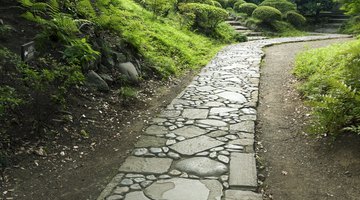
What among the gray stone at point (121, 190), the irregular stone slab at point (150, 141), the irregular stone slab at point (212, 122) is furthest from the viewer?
the irregular stone slab at point (212, 122)

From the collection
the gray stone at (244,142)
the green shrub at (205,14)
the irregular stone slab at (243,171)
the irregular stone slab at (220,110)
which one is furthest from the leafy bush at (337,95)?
the green shrub at (205,14)

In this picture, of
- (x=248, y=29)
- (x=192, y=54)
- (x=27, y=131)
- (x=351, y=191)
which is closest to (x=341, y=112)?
(x=351, y=191)

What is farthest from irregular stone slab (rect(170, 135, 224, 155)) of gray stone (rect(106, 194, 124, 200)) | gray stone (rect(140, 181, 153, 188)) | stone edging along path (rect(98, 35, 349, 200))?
gray stone (rect(106, 194, 124, 200))

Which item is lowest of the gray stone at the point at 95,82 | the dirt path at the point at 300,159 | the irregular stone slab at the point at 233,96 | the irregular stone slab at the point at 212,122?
the dirt path at the point at 300,159

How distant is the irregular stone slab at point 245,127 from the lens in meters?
5.36

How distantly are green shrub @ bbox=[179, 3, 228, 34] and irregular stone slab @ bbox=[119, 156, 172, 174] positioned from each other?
10823mm

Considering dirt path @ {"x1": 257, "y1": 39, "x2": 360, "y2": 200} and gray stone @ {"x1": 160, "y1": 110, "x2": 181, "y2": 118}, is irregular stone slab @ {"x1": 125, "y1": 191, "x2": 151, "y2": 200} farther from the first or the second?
gray stone @ {"x1": 160, "y1": 110, "x2": 181, "y2": 118}

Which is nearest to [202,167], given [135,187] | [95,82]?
[135,187]

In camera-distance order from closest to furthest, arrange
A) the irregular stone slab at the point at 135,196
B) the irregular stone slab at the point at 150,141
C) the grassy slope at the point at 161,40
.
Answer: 1. the irregular stone slab at the point at 135,196
2. the irregular stone slab at the point at 150,141
3. the grassy slope at the point at 161,40

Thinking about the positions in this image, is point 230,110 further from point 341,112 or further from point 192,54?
point 192,54

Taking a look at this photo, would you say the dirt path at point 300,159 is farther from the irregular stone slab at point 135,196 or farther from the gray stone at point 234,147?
the irregular stone slab at point 135,196

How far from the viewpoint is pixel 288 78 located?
8.53 metres

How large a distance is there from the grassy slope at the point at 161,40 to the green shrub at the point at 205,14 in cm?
99

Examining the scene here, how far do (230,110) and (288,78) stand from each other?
3006 mm
